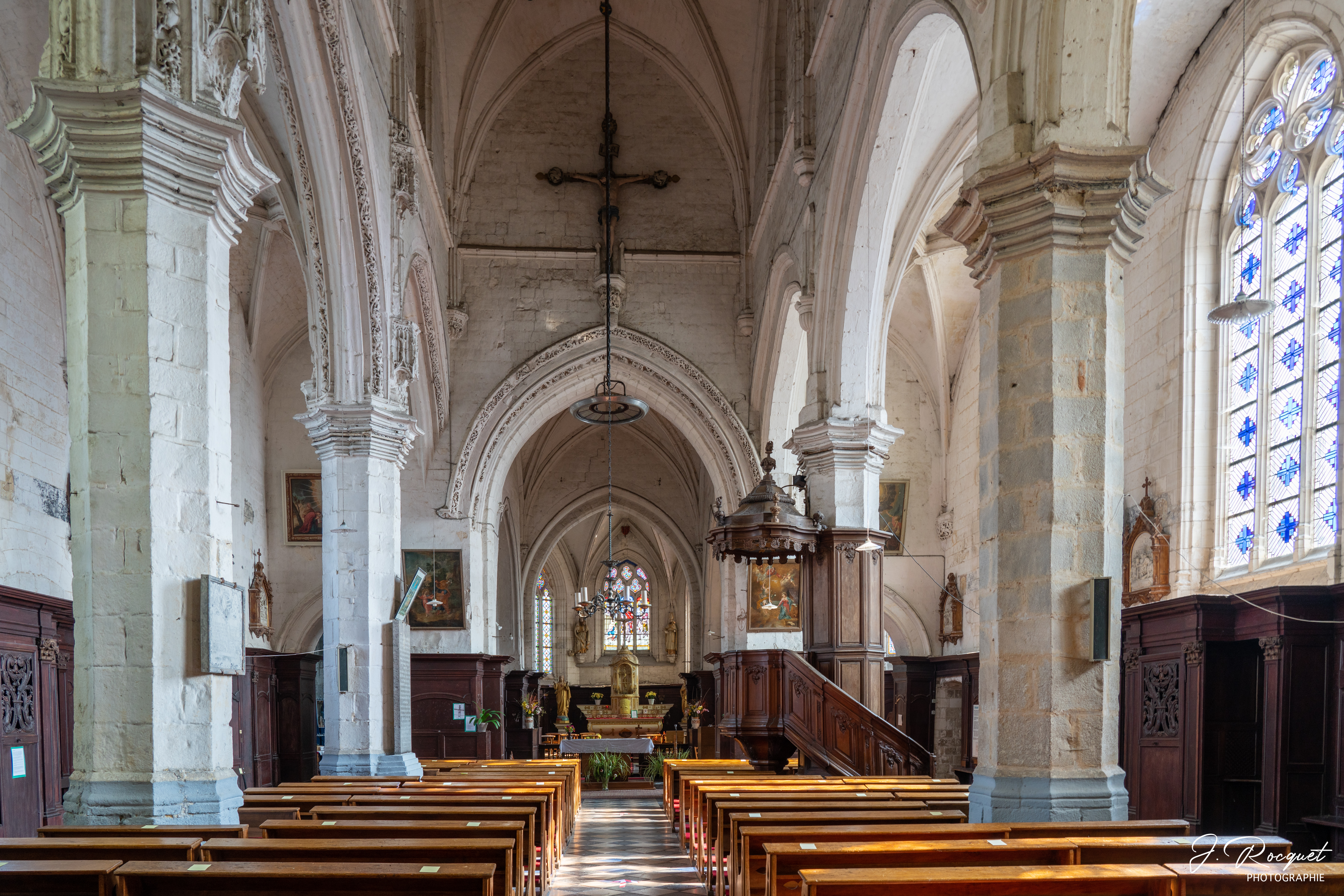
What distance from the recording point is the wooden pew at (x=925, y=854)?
4012 mm

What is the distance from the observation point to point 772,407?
16125mm

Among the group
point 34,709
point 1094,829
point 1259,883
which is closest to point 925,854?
point 1259,883

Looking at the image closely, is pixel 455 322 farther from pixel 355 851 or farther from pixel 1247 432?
pixel 355 851

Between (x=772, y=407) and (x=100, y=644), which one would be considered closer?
(x=100, y=644)

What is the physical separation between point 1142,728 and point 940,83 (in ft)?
20.5

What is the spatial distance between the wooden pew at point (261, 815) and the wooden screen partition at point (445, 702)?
956cm

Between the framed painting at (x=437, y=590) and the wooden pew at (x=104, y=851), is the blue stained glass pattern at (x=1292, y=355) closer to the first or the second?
the wooden pew at (x=104, y=851)

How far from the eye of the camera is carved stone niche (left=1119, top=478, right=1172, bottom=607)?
37.1 ft

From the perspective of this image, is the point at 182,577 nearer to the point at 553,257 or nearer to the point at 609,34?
the point at 553,257

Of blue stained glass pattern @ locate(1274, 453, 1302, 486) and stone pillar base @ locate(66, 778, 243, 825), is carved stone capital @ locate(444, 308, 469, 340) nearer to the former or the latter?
blue stained glass pattern @ locate(1274, 453, 1302, 486)

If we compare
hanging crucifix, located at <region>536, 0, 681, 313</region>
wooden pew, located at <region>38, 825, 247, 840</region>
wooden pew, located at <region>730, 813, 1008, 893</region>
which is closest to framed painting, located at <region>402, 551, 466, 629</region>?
hanging crucifix, located at <region>536, 0, 681, 313</region>

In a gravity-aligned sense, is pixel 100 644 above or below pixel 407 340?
below

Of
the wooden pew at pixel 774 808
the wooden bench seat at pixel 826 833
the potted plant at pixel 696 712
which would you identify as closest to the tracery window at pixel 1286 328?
the wooden pew at pixel 774 808

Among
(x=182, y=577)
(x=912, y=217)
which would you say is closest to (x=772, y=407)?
(x=912, y=217)
